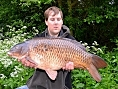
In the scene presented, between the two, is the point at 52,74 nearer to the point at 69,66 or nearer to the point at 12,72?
the point at 69,66

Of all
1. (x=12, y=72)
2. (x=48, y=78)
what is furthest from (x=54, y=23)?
(x=12, y=72)

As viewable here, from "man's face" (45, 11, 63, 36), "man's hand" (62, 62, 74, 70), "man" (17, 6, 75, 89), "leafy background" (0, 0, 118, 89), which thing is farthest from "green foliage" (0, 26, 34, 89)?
"man's hand" (62, 62, 74, 70)

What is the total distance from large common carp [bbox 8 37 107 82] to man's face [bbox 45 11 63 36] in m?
0.15

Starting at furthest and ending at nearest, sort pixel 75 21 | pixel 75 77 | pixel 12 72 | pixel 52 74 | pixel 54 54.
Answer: pixel 75 21
pixel 12 72
pixel 75 77
pixel 52 74
pixel 54 54

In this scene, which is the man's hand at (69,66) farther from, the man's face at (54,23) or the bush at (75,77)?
the bush at (75,77)

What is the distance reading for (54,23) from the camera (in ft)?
10.1

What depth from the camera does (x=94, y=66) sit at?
9.75 feet

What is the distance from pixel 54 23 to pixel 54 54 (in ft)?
1.13

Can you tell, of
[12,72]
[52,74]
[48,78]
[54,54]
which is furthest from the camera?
[12,72]

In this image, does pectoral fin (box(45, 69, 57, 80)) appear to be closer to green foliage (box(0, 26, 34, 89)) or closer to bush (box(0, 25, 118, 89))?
bush (box(0, 25, 118, 89))

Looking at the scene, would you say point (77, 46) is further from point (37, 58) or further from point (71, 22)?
point (71, 22)

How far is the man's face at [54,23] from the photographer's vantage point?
3.08 meters

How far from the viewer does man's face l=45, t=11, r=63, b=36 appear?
10.1 feet

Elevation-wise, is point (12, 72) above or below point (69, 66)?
below
